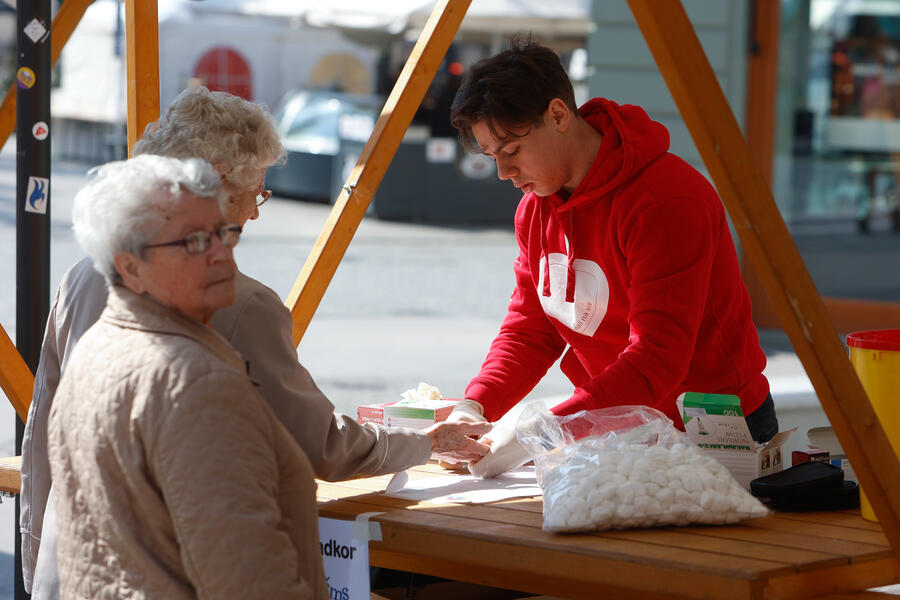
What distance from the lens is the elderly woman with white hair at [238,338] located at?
6.70ft

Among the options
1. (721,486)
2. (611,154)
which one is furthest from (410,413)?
(721,486)

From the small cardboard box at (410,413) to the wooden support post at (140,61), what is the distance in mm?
975

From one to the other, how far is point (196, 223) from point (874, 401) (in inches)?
49.8

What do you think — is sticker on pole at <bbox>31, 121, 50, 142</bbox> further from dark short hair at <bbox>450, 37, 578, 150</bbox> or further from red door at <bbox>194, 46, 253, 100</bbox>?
red door at <bbox>194, 46, 253, 100</bbox>

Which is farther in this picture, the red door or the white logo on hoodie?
the red door

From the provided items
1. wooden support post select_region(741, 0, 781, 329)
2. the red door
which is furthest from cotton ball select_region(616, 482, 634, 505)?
the red door

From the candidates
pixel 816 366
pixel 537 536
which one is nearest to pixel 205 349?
pixel 537 536

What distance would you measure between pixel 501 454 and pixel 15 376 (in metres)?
1.34

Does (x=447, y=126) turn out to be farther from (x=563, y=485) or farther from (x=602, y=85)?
(x=563, y=485)

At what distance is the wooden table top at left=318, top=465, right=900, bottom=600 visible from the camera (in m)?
1.88

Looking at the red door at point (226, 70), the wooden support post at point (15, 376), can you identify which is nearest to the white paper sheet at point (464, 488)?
the wooden support post at point (15, 376)

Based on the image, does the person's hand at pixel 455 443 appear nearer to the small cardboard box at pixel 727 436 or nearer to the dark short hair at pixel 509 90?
the small cardboard box at pixel 727 436

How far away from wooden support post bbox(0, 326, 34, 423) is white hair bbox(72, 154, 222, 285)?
143 cm

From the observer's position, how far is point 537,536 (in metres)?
2.06
